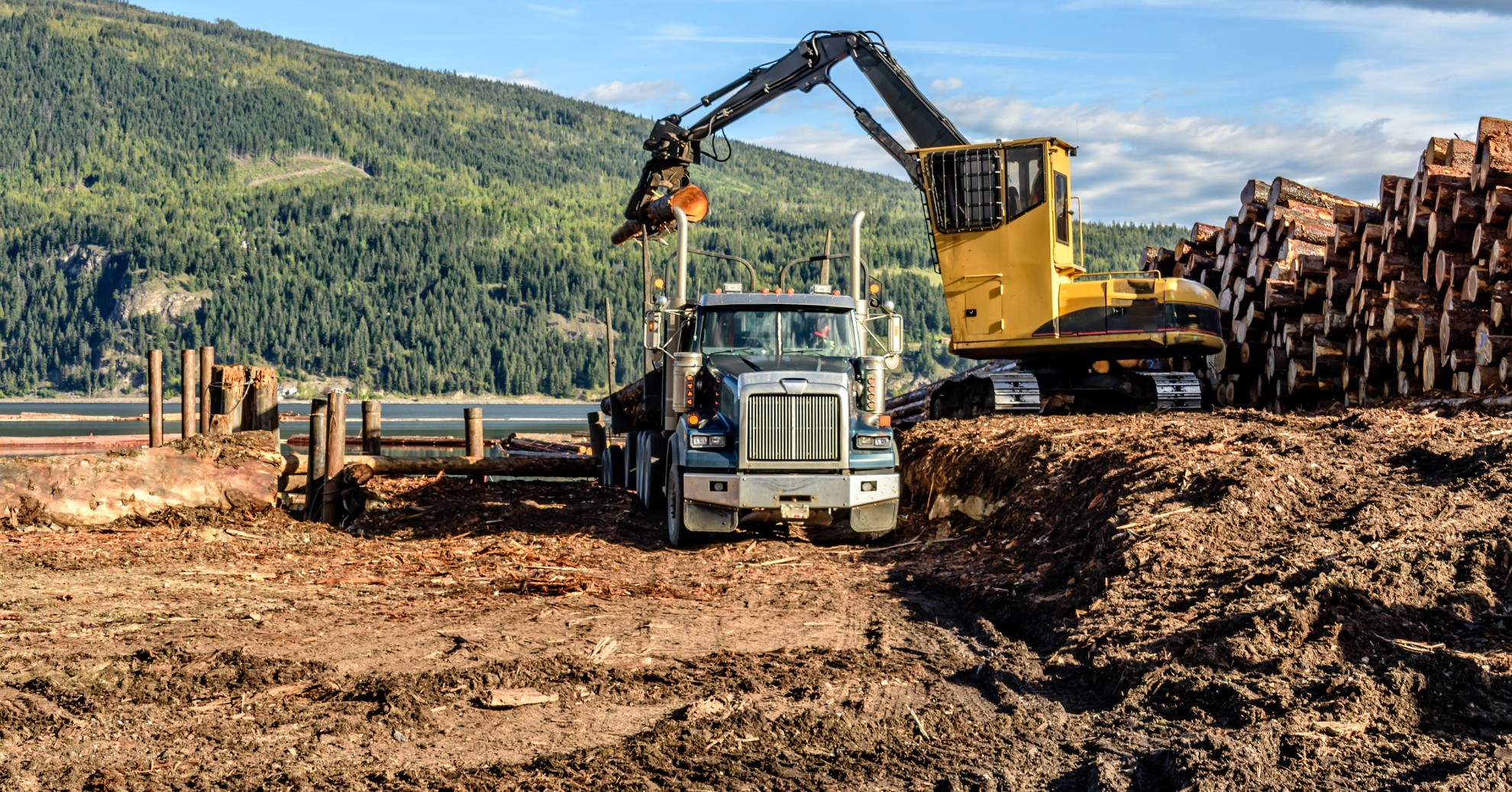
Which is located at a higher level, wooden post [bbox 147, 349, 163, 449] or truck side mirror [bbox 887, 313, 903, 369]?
truck side mirror [bbox 887, 313, 903, 369]

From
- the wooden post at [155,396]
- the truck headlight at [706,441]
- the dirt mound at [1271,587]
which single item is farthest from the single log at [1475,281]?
the wooden post at [155,396]

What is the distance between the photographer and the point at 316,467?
1684cm

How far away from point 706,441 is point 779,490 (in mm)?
859

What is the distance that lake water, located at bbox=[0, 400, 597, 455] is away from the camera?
125 feet

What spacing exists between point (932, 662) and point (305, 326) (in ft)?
612

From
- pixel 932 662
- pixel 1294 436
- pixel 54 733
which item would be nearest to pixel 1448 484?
pixel 1294 436

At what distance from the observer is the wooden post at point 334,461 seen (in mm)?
16656

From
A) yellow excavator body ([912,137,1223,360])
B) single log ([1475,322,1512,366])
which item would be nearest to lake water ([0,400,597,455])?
yellow excavator body ([912,137,1223,360])

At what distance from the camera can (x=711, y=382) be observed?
45.3 feet

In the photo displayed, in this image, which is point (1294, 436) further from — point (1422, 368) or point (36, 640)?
point (36, 640)

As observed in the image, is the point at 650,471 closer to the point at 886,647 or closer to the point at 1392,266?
the point at 886,647

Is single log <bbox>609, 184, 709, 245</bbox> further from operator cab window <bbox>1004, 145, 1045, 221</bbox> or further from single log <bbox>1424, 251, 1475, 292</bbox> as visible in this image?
single log <bbox>1424, 251, 1475, 292</bbox>

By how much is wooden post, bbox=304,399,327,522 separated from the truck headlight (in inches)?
233

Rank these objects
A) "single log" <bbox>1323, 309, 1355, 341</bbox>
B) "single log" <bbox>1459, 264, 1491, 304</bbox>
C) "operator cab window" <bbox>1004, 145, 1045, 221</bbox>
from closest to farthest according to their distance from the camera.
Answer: "single log" <bbox>1459, 264, 1491, 304</bbox>
"single log" <bbox>1323, 309, 1355, 341</bbox>
"operator cab window" <bbox>1004, 145, 1045, 221</bbox>
